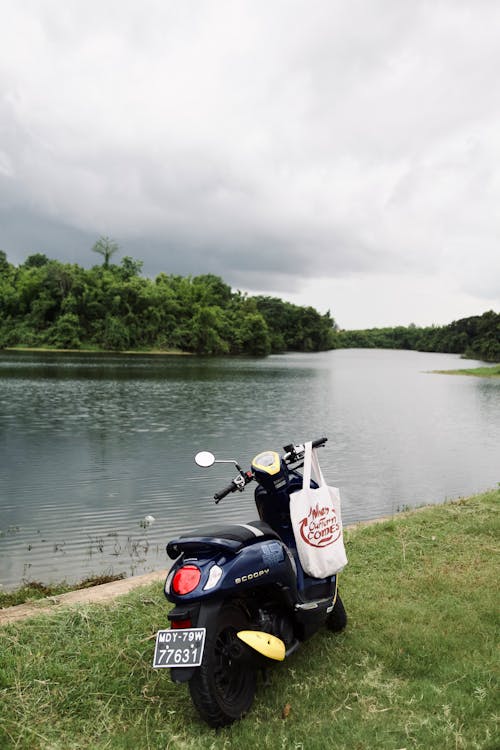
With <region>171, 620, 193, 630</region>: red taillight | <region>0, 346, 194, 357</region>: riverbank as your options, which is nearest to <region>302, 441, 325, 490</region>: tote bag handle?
<region>171, 620, 193, 630</region>: red taillight

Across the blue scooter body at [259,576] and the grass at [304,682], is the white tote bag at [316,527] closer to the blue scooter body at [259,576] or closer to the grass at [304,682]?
the blue scooter body at [259,576]

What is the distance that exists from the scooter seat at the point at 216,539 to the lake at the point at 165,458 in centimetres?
372

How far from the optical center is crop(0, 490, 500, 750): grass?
273cm

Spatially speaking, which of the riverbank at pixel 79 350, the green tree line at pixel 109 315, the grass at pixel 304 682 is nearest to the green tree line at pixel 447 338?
the green tree line at pixel 109 315

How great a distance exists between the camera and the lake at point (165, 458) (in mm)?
7809

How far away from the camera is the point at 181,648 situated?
8.91ft

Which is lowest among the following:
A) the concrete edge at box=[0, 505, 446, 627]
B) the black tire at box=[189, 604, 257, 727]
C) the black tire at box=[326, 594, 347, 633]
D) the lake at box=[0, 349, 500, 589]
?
the lake at box=[0, 349, 500, 589]

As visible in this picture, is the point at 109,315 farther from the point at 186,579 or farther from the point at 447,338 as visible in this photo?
the point at 447,338

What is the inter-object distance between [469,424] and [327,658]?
1983 centimetres

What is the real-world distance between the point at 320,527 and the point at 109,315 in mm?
79084

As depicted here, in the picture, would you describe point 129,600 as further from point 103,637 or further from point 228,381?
point 228,381

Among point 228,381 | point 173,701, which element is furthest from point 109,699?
point 228,381

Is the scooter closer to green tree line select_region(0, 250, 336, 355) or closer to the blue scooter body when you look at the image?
the blue scooter body

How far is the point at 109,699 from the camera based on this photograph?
3035mm
